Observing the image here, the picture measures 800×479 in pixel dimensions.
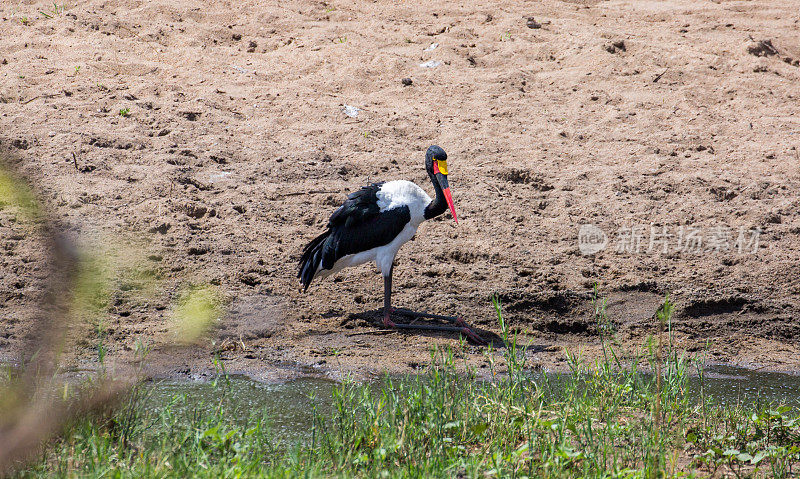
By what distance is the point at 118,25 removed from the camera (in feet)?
27.5

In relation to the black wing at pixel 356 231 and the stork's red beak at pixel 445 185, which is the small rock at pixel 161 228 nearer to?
the black wing at pixel 356 231

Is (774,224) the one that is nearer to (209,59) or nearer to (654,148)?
(654,148)

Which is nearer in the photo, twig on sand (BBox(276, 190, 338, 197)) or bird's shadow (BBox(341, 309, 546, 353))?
bird's shadow (BBox(341, 309, 546, 353))

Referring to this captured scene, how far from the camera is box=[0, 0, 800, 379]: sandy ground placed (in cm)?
526

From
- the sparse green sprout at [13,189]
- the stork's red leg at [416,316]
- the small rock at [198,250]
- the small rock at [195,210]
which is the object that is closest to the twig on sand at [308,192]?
the small rock at [195,210]

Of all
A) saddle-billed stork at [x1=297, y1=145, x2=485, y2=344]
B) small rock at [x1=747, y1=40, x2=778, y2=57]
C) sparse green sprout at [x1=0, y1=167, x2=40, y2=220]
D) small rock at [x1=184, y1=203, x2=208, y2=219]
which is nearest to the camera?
sparse green sprout at [x1=0, y1=167, x2=40, y2=220]

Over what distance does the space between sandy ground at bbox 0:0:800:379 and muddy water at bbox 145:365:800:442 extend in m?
0.20

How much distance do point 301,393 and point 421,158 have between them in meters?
3.08

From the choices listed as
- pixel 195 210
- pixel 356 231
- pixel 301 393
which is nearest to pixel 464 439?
pixel 301 393

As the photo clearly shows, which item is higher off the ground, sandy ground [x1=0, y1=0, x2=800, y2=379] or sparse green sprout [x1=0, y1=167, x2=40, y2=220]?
sparse green sprout [x1=0, y1=167, x2=40, y2=220]

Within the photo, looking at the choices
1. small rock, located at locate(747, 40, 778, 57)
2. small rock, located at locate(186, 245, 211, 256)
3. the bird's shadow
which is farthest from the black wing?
small rock, located at locate(747, 40, 778, 57)

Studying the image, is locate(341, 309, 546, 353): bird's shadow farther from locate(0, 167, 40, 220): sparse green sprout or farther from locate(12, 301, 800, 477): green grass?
locate(0, 167, 40, 220): sparse green sprout

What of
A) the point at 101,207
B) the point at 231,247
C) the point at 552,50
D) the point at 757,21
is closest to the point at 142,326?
the point at 231,247

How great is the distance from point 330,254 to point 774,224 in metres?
3.20
